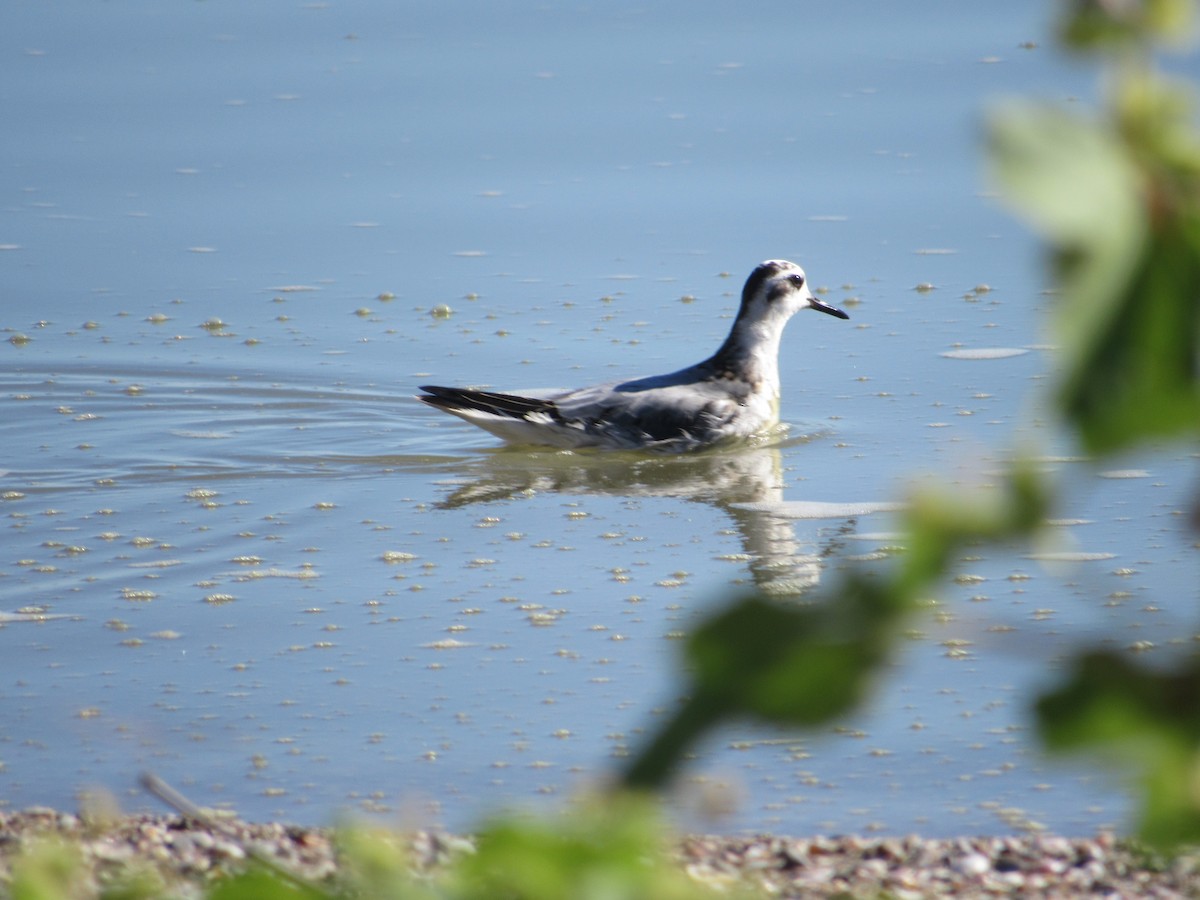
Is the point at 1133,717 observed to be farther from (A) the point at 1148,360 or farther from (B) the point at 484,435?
(B) the point at 484,435

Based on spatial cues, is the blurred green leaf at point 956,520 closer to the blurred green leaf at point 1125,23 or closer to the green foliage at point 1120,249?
the green foliage at point 1120,249

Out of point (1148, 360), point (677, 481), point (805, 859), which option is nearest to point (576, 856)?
point (1148, 360)

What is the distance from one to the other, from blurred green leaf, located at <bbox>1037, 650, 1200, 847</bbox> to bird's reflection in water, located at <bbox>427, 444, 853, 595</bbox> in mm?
5579

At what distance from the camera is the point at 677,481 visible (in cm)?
794

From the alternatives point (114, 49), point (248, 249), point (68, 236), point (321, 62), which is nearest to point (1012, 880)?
point (248, 249)

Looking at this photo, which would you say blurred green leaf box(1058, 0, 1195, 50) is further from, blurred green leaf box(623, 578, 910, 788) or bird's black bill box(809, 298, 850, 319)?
bird's black bill box(809, 298, 850, 319)

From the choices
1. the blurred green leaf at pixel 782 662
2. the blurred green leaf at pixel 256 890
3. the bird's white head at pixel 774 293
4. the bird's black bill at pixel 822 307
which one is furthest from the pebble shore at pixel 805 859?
the bird's black bill at pixel 822 307

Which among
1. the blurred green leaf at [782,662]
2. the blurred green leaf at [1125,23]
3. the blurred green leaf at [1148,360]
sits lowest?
the blurred green leaf at [782,662]

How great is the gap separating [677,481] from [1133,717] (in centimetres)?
705

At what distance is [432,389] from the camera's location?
7.95 m

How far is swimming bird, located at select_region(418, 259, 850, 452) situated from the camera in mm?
7992

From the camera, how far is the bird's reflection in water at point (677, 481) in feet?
22.4

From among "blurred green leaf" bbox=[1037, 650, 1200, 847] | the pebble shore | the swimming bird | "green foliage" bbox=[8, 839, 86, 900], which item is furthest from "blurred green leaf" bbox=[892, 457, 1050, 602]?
the swimming bird

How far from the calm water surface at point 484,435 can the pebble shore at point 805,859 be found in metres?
0.31
